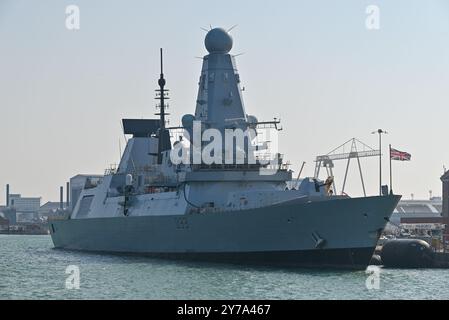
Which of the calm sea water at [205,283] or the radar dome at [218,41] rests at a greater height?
the radar dome at [218,41]

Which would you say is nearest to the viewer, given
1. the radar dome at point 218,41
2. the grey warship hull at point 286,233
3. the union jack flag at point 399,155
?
the grey warship hull at point 286,233

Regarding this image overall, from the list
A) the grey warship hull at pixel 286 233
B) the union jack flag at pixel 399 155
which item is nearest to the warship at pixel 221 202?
the grey warship hull at pixel 286 233

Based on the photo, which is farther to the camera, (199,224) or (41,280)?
(199,224)

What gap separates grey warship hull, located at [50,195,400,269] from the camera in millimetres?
38531

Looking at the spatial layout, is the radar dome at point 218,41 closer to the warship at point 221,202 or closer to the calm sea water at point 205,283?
the warship at point 221,202

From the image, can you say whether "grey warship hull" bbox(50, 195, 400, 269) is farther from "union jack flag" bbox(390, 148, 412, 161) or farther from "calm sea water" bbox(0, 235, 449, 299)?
"union jack flag" bbox(390, 148, 412, 161)

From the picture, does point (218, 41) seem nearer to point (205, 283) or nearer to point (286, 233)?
point (286, 233)

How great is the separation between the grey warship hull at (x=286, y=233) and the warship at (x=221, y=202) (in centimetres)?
4

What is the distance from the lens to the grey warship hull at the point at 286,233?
38531 mm

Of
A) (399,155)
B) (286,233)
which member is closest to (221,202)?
(286,233)

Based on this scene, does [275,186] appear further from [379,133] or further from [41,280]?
[41,280]
